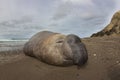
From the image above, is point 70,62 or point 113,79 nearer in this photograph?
point 113,79

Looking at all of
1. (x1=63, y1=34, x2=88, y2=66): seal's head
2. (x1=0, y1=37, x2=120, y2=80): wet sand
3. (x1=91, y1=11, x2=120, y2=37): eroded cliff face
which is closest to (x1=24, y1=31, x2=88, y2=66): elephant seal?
(x1=63, y1=34, x2=88, y2=66): seal's head

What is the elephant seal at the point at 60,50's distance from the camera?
8.07 m

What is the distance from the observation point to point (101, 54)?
950 cm

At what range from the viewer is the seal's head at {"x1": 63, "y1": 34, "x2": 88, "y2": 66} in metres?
8.01

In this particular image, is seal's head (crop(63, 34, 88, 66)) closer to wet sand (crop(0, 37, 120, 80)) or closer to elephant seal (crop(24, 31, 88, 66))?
elephant seal (crop(24, 31, 88, 66))

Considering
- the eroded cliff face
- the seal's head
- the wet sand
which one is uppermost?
the eroded cliff face

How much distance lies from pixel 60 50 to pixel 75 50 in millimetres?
504

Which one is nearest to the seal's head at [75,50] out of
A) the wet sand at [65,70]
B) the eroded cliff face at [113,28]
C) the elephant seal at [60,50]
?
the elephant seal at [60,50]

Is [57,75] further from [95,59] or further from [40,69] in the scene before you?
[95,59]

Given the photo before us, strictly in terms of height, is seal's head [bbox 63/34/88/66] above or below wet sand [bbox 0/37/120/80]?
above

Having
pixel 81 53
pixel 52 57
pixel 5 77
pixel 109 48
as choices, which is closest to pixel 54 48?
pixel 52 57

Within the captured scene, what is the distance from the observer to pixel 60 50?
328 inches

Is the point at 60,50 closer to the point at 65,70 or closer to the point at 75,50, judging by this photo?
the point at 75,50

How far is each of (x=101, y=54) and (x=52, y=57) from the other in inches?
76.5
